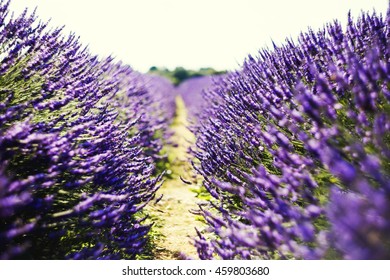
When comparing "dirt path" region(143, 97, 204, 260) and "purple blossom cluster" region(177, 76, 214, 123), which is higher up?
"purple blossom cluster" region(177, 76, 214, 123)

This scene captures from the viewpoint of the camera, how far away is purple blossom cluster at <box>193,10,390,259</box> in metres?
1.30

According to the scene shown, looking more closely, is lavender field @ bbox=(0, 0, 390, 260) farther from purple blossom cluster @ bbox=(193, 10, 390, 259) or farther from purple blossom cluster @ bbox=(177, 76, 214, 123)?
purple blossom cluster @ bbox=(177, 76, 214, 123)

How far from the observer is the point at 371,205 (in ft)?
4.00

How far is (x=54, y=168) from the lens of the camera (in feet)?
6.31

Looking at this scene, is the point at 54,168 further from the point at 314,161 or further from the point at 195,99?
the point at 195,99

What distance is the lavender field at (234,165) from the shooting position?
5.14 feet

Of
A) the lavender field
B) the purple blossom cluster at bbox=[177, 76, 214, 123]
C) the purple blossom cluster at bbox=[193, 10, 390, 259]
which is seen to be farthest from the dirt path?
the purple blossom cluster at bbox=[177, 76, 214, 123]

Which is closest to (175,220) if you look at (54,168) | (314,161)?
(314,161)

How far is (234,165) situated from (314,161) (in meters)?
0.75

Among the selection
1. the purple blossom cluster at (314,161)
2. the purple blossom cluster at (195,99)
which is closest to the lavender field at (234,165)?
the purple blossom cluster at (314,161)

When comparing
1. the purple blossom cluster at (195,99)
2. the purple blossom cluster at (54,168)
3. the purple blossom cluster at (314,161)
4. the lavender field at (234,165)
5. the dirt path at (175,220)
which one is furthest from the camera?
the purple blossom cluster at (195,99)

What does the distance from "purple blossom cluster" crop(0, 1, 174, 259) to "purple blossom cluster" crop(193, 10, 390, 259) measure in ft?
1.70

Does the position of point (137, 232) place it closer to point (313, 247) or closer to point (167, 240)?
point (167, 240)

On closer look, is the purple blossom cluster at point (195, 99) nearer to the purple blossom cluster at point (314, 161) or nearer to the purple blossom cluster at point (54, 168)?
the purple blossom cluster at point (314, 161)
